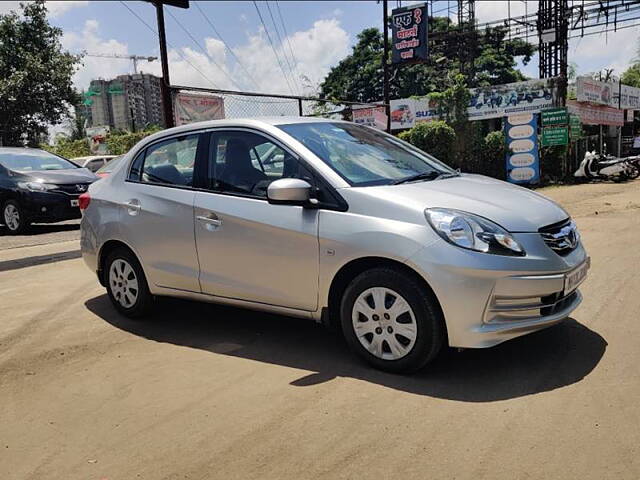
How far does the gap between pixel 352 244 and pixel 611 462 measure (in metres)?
1.82

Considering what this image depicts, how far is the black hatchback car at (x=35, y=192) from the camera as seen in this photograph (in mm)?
10953

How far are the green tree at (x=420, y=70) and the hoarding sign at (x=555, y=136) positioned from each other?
103ft

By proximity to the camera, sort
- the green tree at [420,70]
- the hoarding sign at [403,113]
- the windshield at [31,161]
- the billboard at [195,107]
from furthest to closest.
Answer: the green tree at [420,70], the hoarding sign at [403,113], the windshield at [31,161], the billboard at [195,107]

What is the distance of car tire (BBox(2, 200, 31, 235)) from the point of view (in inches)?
438

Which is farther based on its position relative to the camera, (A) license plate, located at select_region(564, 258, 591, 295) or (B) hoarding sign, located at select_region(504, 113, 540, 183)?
(B) hoarding sign, located at select_region(504, 113, 540, 183)

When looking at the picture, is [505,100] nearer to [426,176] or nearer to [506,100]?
[506,100]

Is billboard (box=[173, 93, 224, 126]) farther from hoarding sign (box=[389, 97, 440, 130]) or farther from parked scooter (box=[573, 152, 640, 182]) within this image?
hoarding sign (box=[389, 97, 440, 130])

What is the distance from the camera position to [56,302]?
6.04m

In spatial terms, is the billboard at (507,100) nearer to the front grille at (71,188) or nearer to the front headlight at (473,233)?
the front grille at (71,188)

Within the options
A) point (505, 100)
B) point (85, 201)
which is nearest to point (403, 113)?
point (505, 100)

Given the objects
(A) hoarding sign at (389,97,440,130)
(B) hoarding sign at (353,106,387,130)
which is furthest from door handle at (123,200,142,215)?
(A) hoarding sign at (389,97,440,130)

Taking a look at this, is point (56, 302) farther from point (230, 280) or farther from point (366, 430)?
point (366, 430)

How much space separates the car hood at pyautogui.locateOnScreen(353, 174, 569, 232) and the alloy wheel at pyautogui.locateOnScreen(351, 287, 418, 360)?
602 mm

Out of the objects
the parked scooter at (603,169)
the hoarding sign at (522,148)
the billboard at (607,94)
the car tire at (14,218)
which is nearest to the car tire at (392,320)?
the car tire at (14,218)
